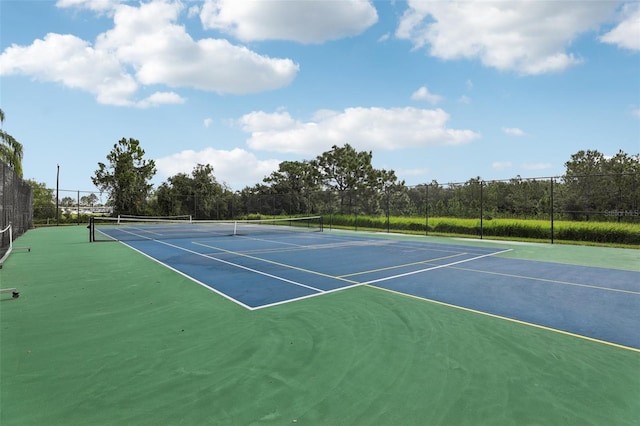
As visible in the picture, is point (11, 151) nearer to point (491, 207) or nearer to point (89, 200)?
point (89, 200)

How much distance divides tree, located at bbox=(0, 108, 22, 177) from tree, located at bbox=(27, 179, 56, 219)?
30.5ft

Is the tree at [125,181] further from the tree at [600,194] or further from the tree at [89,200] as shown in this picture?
the tree at [600,194]

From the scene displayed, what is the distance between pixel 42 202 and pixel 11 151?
14938mm

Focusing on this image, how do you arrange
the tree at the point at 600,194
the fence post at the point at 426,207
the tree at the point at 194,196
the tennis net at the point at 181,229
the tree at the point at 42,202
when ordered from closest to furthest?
the tree at the point at 600,194 → the tennis net at the point at 181,229 → the fence post at the point at 426,207 → the tree at the point at 42,202 → the tree at the point at 194,196

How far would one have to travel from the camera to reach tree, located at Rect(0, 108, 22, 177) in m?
18.7

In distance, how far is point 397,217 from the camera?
2208 centimetres

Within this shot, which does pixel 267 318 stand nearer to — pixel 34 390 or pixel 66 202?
pixel 34 390

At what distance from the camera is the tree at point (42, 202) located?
89.2 feet

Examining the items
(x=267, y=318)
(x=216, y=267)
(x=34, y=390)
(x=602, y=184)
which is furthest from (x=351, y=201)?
(x=34, y=390)

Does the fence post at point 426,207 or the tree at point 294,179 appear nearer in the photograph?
the fence post at point 426,207

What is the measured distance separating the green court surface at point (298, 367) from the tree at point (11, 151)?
18.8m

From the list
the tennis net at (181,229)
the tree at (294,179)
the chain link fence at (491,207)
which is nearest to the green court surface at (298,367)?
the tennis net at (181,229)

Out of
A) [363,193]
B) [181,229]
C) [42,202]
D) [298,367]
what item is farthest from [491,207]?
[42,202]

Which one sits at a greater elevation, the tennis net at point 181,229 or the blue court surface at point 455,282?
the tennis net at point 181,229
